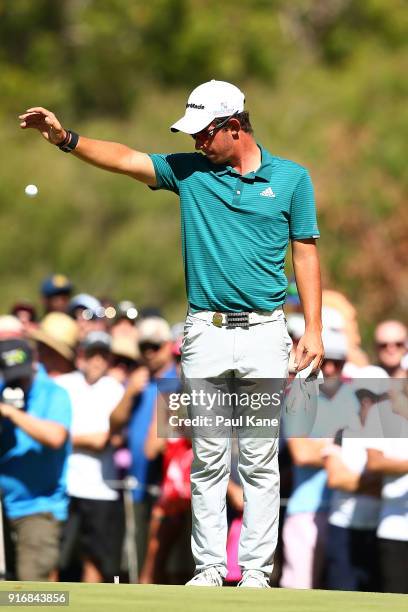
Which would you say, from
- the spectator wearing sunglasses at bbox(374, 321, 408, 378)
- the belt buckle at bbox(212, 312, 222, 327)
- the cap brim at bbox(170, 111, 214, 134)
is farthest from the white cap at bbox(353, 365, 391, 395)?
the cap brim at bbox(170, 111, 214, 134)

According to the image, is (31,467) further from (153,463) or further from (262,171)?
(262,171)

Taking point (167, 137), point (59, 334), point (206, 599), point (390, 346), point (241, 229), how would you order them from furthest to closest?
point (167, 137) → point (59, 334) → point (390, 346) → point (241, 229) → point (206, 599)

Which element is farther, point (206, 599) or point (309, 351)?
point (309, 351)

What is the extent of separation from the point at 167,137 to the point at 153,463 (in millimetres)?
23340

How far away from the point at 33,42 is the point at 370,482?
3746cm

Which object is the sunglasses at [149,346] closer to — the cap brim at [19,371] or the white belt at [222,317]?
the cap brim at [19,371]

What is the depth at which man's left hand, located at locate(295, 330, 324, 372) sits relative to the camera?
24.5 feet

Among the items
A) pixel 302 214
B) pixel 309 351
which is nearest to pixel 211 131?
pixel 302 214

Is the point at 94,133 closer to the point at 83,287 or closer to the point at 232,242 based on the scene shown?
the point at 83,287

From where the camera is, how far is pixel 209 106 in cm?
749

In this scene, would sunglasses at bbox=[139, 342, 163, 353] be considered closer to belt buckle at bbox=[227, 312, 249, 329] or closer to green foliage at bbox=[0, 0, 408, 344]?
belt buckle at bbox=[227, 312, 249, 329]

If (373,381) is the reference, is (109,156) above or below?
above

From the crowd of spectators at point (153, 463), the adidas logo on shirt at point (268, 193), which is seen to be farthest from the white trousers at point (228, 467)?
the adidas logo on shirt at point (268, 193)

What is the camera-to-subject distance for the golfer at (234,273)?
24.3 ft
